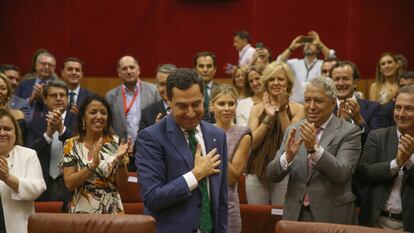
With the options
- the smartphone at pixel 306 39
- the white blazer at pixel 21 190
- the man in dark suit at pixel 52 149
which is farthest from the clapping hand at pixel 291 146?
the smartphone at pixel 306 39

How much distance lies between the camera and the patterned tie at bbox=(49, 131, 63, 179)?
197 inches

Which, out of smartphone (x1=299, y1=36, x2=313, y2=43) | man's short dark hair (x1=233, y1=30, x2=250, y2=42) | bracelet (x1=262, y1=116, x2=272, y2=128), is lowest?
bracelet (x1=262, y1=116, x2=272, y2=128)

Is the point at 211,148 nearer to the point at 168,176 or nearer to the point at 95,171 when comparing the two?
the point at 168,176

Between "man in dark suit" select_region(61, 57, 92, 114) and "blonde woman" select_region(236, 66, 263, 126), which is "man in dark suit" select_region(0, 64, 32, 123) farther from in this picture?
"blonde woman" select_region(236, 66, 263, 126)

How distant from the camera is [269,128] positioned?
15.6 ft

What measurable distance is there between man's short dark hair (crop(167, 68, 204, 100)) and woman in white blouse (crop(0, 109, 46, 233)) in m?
1.29

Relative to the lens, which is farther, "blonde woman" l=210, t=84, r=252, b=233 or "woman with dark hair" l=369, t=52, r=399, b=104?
"woman with dark hair" l=369, t=52, r=399, b=104

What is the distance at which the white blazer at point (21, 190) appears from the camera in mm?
3877

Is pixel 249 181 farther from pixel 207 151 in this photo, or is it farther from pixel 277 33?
pixel 277 33

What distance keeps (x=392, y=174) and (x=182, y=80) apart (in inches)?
57.8

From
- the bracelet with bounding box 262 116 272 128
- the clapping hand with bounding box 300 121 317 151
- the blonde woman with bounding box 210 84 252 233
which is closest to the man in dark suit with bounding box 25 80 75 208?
the blonde woman with bounding box 210 84 252 233

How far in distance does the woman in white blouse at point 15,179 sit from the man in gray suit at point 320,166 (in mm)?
1278

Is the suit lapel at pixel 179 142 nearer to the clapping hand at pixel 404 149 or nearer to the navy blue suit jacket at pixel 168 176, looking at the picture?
the navy blue suit jacket at pixel 168 176

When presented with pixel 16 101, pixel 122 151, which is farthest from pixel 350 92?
pixel 16 101
